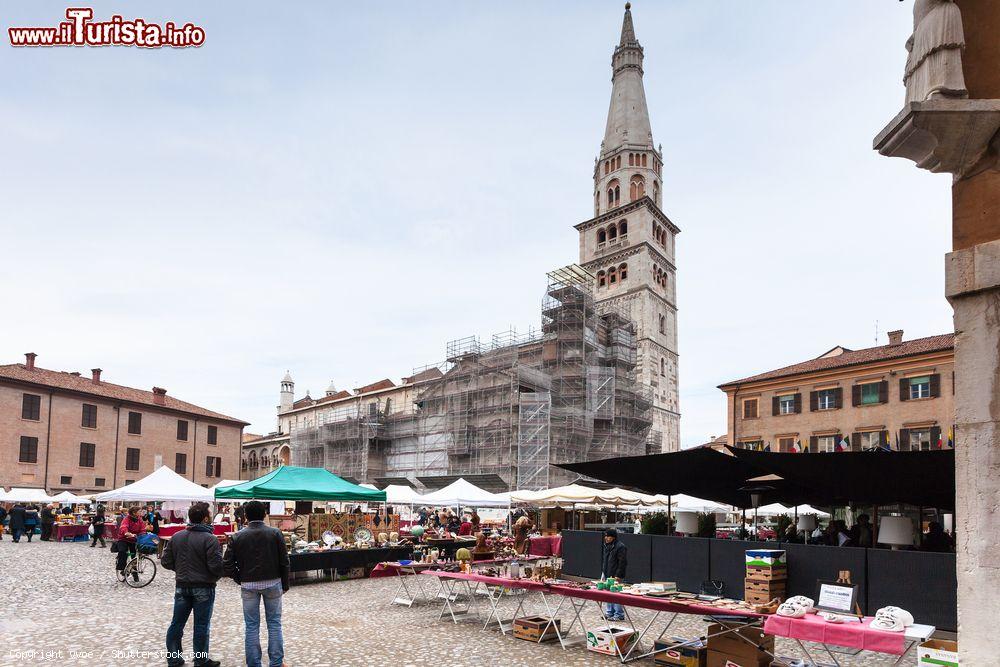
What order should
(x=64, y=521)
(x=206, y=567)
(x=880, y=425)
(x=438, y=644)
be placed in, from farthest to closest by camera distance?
(x=880, y=425), (x=64, y=521), (x=438, y=644), (x=206, y=567)

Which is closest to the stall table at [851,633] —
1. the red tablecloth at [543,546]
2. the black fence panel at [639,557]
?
the black fence panel at [639,557]

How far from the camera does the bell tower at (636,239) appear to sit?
212 ft

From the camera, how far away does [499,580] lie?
10.1m

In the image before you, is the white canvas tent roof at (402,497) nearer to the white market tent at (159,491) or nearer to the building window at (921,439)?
the white market tent at (159,491)

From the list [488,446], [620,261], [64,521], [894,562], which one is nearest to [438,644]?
[894,562]

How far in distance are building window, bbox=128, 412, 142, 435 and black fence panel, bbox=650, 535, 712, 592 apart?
146ft

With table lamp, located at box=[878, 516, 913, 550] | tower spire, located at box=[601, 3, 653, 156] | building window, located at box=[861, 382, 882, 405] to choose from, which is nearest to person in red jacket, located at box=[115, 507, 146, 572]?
table lamp, located at box=[878, 516, 913, 550]

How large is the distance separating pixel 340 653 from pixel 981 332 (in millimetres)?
7504

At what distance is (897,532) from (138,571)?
1456 cm

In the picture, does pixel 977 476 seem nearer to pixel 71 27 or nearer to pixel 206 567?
pixel 206 567

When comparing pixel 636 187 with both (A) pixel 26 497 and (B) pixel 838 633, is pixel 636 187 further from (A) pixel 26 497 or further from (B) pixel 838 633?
(B) pixel 838 633

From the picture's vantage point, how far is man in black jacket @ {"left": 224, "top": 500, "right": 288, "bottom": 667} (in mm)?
6879

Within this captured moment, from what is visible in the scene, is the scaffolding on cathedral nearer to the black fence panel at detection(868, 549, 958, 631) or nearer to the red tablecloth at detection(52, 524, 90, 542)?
the red tablecloth at detection(52, 524, 90, 542)

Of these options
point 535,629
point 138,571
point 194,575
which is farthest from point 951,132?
point 138,571
